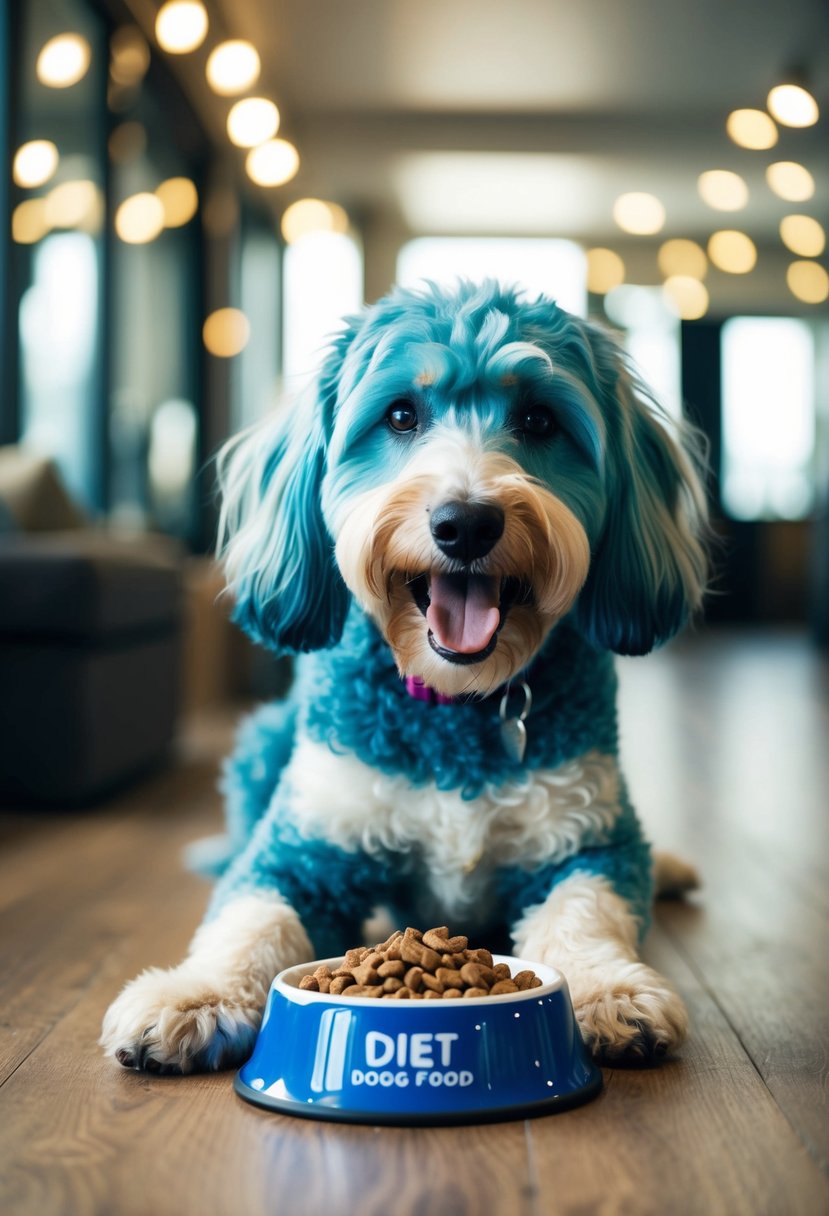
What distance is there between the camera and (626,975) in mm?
1493

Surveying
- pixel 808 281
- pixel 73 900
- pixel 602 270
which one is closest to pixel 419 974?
pixel 73 900

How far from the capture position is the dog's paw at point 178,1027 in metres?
1.43

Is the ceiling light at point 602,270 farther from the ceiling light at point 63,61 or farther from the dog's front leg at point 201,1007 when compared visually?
the dog's front leg at point 201,1007

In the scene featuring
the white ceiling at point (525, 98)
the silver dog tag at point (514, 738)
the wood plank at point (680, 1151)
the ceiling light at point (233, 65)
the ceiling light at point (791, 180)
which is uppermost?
the white ceiling at point (525, 98)

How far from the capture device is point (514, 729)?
1.69 metres

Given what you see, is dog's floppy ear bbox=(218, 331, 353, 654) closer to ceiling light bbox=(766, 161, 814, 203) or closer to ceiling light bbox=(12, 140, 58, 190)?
ceiling light bbox=(12, 140, 58, 190)

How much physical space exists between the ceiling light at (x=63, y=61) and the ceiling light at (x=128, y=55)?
30cm

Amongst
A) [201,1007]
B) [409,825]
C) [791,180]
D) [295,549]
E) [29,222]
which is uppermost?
[791,180]

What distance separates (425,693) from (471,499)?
344 millimetres

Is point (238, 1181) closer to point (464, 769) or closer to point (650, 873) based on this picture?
point (464, 769)


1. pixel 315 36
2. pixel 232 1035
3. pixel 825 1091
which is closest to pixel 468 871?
pixel 232 1035

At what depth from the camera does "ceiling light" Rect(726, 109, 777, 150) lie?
7297 mm

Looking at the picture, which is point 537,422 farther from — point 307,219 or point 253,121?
point 307,219

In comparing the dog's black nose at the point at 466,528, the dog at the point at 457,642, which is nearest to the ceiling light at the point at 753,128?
the dog at the point at 457,642
